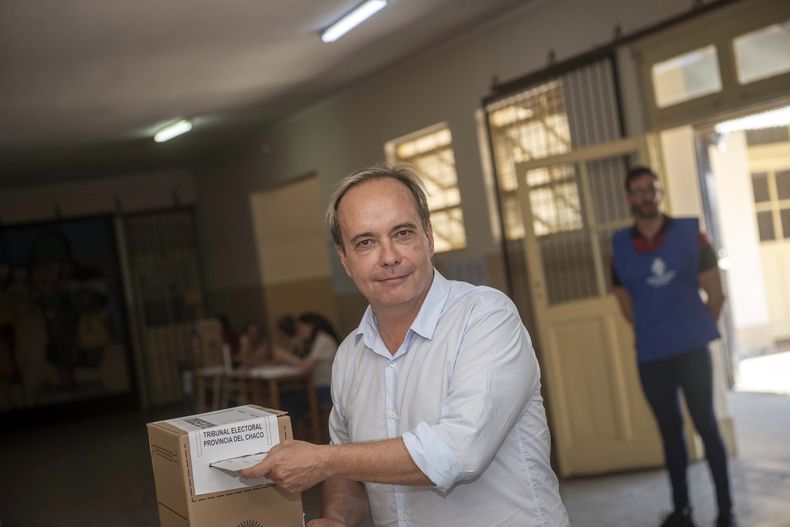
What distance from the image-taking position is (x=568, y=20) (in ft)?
21.4

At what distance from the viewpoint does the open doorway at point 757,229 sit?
9961 millimetres

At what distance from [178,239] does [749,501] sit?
10371mm

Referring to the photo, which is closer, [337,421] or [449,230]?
[337,421]

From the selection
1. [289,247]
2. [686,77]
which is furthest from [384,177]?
[289,247]

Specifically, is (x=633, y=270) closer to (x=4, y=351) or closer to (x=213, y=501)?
(x=213, y=501)

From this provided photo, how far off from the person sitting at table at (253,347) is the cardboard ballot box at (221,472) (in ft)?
24.3

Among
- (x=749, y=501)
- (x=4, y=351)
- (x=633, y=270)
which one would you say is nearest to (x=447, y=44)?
(x=633, y=270)

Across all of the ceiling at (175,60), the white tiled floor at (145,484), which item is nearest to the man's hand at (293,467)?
the white tiled floor at (145,484)

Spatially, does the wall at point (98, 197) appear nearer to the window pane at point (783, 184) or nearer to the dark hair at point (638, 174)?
the window pane at point (783, 184)

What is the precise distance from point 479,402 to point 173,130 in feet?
29.2

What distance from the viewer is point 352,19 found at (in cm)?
648

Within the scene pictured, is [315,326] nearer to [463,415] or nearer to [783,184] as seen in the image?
[783,184]

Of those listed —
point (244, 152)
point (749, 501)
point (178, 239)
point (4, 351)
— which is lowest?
point (749, 501)

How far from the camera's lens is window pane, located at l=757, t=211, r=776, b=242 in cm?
1021
